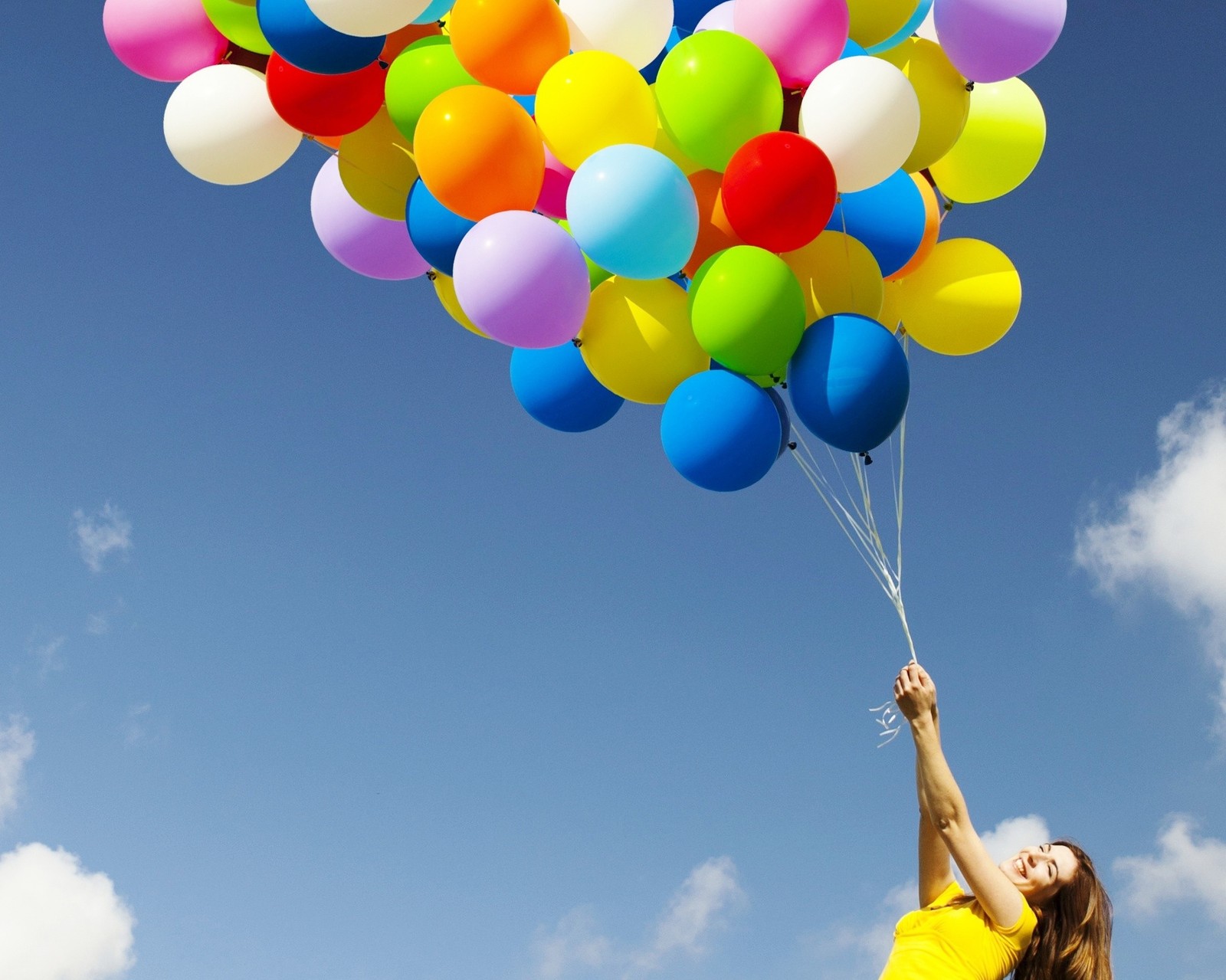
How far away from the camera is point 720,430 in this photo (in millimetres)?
4500

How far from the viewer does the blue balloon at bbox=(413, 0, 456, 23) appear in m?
4.94

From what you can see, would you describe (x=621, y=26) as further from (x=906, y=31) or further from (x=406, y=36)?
(x=906, y=31)

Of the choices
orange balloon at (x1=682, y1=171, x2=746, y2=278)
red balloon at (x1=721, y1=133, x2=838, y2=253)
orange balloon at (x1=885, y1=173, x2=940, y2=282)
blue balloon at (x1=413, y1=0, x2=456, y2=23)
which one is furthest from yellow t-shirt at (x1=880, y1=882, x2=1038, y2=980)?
blue balloon at (x1=413, y1=0, x2=456, y2=23)

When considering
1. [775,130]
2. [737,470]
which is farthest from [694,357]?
[775,130]

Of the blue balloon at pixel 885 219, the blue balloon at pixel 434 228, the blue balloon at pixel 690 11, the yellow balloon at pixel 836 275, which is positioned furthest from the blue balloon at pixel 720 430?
the blue balloon at pixel 690 11

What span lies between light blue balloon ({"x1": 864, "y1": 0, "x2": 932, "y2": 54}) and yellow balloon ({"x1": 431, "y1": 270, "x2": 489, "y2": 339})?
6.77ft

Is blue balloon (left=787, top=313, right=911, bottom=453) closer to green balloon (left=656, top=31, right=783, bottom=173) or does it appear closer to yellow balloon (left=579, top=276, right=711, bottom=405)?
yellow balloon (left=579, top=276, right=711, bottom=405)

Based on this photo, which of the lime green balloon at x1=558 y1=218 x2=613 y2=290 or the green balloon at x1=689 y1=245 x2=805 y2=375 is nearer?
the green balloon at x1=689 y1=245 x2=805 y2=375

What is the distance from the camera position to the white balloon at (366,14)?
4477 mm

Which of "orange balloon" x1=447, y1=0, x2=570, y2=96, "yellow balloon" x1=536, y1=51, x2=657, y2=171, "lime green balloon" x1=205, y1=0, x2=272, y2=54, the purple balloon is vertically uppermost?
"lime green balloon" x1=205, y1=0, x2=272, y2=54

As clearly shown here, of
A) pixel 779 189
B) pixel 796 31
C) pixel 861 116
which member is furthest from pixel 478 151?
pixel 861 116

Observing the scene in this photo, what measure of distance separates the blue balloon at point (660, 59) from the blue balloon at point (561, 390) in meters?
1.16

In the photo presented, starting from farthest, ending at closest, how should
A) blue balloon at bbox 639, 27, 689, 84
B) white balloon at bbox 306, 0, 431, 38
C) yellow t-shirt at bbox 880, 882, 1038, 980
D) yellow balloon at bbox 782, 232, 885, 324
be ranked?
blue balloon at bbox 639, 27, 689, 84 → yellow balloon at bbox 782, 232, 885, 324 → white balloon at bbox 306, 0, 431, 38 → yellow t-shirt at bbox 880, 882, 1038, 980

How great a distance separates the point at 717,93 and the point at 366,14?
1382 millimetres
